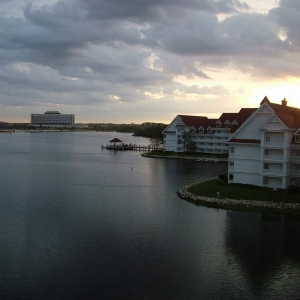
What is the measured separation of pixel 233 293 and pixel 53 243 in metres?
12.1

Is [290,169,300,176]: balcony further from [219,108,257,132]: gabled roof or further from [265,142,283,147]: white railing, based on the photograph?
[219,108,257,132]: gabled roof

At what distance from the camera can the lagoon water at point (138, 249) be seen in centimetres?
1847

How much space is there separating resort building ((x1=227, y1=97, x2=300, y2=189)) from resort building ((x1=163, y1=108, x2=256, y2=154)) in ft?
Result: 124

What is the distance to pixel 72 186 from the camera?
4600 cm

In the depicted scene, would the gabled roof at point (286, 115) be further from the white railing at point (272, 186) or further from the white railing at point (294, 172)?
the white railing at point (272, 186)

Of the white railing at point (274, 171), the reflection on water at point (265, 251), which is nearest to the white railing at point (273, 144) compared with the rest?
the white railing at point (274, 171)

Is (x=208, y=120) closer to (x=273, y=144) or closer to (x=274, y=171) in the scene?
(x=273, y=144)

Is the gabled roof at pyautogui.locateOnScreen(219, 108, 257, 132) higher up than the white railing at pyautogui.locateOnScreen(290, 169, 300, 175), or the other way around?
the gabled roof at pyautogui.locateOnScreen(219, 108, 257, 132)

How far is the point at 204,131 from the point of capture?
8544 centimetres

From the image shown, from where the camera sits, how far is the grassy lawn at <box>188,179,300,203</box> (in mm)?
35125

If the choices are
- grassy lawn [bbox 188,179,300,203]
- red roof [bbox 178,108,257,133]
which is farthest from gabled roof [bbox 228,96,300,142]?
red roof [bbox 178,108,257,133]

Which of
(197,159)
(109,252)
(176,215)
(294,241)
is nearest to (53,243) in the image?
(109,252)

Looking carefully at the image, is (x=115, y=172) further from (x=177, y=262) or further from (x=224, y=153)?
(x=177, y=262)

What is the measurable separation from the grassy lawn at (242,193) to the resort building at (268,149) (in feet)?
6.27
